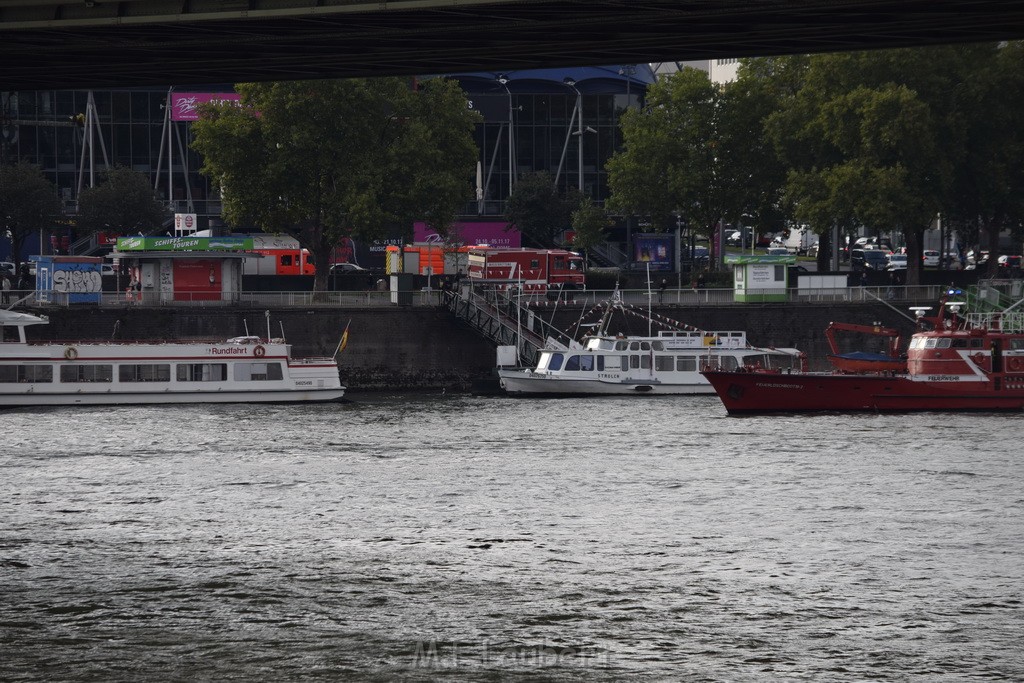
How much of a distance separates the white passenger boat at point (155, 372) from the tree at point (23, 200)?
26485 mm

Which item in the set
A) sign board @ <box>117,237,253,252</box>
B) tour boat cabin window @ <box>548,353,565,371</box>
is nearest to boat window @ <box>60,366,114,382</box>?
sign board @ <box>117,237,253,252</box>

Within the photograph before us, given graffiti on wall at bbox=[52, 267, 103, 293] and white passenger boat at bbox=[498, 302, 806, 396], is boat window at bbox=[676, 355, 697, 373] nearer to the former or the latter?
white passenger boat at bbox=[498, 302, 806, 396]

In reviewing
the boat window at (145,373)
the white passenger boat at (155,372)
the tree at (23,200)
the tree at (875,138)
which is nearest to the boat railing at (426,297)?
the tree at (875,138)

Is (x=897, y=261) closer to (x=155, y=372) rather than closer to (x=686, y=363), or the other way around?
(x=686, y=363)

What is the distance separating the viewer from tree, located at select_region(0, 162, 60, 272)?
3450 inches

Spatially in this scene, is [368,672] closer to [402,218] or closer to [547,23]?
[547,23]

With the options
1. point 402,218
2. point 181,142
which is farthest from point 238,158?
point 181,142

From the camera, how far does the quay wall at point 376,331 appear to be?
2648 inches

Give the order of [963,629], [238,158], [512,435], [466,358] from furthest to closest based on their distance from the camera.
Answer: [238,158] → [466,358] → [512,435] → [963,629]

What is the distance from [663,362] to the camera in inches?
2586

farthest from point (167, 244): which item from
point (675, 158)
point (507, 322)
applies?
point (675, 158)

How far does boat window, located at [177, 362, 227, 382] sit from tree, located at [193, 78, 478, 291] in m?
14.8

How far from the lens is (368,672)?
26.8 metres

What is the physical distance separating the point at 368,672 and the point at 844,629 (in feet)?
27.7
